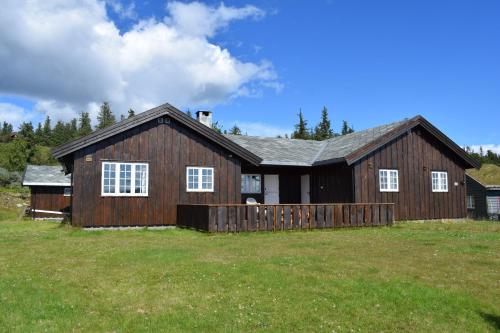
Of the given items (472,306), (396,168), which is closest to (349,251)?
(472,306)

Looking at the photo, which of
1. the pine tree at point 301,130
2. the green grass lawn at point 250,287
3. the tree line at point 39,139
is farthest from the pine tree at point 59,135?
the green grass lawn at point 250,287

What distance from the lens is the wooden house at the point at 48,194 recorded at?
31.2 m

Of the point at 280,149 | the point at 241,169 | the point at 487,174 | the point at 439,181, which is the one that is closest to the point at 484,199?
the point at 439,181

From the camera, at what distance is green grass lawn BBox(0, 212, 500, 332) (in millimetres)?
6211

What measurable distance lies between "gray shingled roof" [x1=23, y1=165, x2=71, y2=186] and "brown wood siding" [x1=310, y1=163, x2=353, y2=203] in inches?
710

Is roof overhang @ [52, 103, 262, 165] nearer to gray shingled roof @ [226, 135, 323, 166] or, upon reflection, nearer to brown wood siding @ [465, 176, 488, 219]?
gray shingled roof @ [226, 135, 323, 166]

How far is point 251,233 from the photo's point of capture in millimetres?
15930

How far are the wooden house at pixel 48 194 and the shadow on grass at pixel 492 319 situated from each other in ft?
96.5

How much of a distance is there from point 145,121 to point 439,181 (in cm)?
1563

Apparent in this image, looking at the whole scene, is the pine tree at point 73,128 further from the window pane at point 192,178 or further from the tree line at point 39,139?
the window pane at point 192,178

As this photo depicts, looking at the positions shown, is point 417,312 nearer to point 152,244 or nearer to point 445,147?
point 152,244

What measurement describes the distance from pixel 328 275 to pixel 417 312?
7.25 ft

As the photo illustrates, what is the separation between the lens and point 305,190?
24.9 metres

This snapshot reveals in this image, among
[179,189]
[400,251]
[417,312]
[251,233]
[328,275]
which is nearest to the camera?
[417,312]
